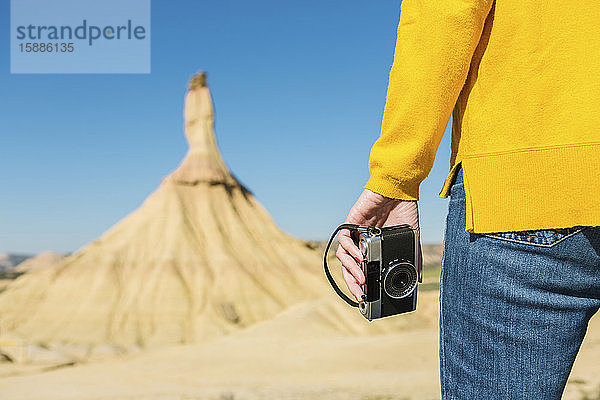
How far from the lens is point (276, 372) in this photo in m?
12.2

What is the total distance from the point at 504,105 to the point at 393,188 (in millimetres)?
262

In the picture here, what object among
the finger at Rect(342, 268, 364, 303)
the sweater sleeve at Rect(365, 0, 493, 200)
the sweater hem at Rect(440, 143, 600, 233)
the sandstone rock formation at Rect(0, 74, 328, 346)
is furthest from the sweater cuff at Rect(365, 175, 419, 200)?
the sandstone rock formation at Rect(0, 74, 328, 346)

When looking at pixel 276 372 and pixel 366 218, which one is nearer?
pixel 366 218

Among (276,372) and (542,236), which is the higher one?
(542,236)

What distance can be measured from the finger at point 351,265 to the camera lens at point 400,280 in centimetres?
5

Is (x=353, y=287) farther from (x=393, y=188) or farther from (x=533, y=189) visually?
(x=533, y=189)

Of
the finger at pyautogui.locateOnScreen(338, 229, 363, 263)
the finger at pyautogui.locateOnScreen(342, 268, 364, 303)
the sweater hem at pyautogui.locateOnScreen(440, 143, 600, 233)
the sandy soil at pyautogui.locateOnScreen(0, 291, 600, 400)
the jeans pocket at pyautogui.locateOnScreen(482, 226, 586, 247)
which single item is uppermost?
the sweater hem at pyautogui.locateOnScreen(440, 143, 600, 233)

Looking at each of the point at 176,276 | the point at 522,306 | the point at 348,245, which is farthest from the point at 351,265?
the point at 176,276

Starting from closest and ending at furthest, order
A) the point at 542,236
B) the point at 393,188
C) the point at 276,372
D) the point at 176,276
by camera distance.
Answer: the point at 542,236 → the point at 393,188 → the point at 276,372 → the point at 176,276

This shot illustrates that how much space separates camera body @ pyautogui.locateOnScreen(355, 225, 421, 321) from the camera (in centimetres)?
119

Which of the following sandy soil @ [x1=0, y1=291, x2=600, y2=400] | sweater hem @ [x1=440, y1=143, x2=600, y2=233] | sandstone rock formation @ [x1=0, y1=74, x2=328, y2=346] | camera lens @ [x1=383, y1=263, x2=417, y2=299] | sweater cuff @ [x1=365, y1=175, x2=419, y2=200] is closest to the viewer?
sweater hem @ [x1=440, y1=143, x2=600, y2=233]

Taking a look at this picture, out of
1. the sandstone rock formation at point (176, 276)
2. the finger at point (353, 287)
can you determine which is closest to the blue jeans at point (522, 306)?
the finger at point (353, 287)

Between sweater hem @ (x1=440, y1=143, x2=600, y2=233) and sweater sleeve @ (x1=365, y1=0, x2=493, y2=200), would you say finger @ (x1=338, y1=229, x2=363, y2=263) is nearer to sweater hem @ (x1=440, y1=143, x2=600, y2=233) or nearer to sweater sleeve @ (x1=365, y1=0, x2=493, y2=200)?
sweater sleeve @ (x1=365, y1=0, x2=493, y2=200)

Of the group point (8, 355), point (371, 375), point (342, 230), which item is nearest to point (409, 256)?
point (342, 230)
